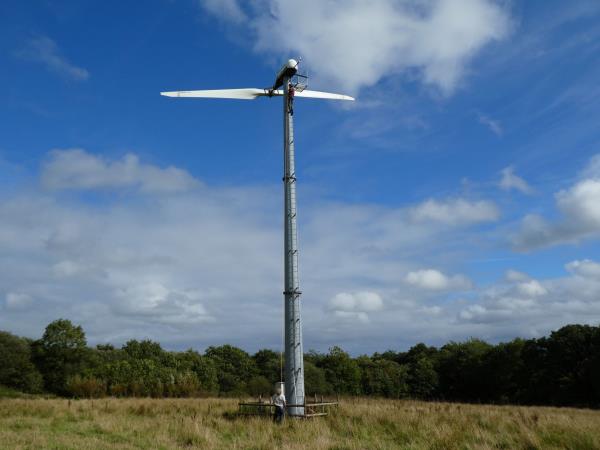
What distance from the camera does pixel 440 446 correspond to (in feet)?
55.7

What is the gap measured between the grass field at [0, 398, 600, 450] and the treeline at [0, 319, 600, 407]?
25.2m

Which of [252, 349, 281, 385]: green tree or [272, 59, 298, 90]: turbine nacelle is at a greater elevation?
[272, 59, 298, 90]: turbine nacelle

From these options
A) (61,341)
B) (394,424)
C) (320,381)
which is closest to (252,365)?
(320,381)

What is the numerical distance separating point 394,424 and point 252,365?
62.6 metres

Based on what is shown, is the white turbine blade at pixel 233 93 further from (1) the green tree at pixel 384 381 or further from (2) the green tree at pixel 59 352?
(1) the green tree at pixel 384 381

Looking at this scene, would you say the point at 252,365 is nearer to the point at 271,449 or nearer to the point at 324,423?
the point at 324,423

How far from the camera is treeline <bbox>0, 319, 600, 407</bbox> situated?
5606 cm

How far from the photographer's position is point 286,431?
20812mm

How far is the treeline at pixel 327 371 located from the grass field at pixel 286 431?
82.6 ft

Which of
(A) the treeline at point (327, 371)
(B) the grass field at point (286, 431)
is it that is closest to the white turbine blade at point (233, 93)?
(B) the grass field at point (286, 431)

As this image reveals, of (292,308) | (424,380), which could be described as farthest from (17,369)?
(292,308)

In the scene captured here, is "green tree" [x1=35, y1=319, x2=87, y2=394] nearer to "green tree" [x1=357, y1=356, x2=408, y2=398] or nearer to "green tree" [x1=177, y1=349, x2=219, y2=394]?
"green tree" [x1=177, y1=349, x2=219, y2=394]

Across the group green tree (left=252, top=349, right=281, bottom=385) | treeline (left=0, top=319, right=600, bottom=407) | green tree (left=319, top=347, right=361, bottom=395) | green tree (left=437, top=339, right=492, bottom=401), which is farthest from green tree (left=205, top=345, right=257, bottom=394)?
green tree (left=437, top=339, right=492, bottom=401)

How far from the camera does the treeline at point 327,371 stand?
56062mm
